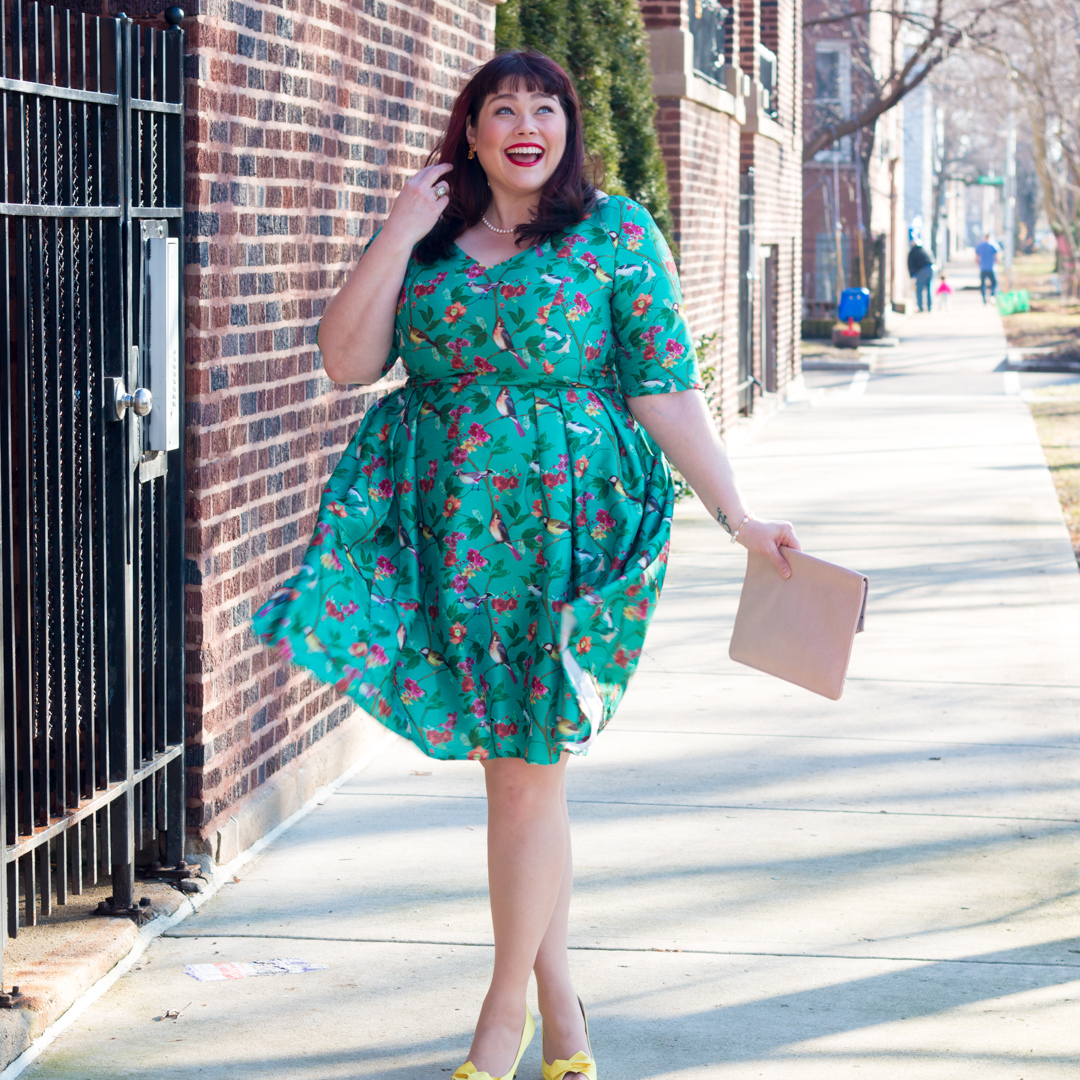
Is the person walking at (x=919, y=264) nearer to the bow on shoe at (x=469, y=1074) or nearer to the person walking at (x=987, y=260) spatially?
the person walking at (x=987, y=260)

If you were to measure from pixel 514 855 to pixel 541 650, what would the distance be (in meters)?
0.41

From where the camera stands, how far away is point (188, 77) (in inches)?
164

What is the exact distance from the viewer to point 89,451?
3816mm

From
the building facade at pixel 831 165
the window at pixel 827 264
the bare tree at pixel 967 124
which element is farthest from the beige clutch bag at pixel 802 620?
the bare tree at pixel 967 124

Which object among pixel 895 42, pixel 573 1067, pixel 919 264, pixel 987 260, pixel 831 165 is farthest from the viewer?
pixel 987 260

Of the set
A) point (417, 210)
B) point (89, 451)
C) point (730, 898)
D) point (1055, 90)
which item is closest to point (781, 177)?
point (730, 898)

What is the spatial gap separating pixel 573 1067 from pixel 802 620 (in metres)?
1.00

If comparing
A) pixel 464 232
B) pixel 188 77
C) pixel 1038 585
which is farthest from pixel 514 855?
pixel 1038 585

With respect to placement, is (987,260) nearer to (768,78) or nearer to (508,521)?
(768,78)

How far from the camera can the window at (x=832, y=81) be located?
3859cm

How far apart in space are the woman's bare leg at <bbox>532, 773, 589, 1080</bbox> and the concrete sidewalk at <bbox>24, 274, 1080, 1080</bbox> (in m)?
0.16

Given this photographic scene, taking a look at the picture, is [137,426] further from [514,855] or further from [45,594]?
[514,855]

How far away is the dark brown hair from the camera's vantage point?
3146 millimetres

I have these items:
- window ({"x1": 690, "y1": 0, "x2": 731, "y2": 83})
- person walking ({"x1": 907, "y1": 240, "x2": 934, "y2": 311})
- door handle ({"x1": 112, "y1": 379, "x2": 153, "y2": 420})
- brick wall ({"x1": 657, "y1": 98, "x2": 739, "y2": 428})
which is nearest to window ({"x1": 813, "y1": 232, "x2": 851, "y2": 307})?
person walking ({"x1": 907, "y1": 240, "x2": 934, "y2": 311})
